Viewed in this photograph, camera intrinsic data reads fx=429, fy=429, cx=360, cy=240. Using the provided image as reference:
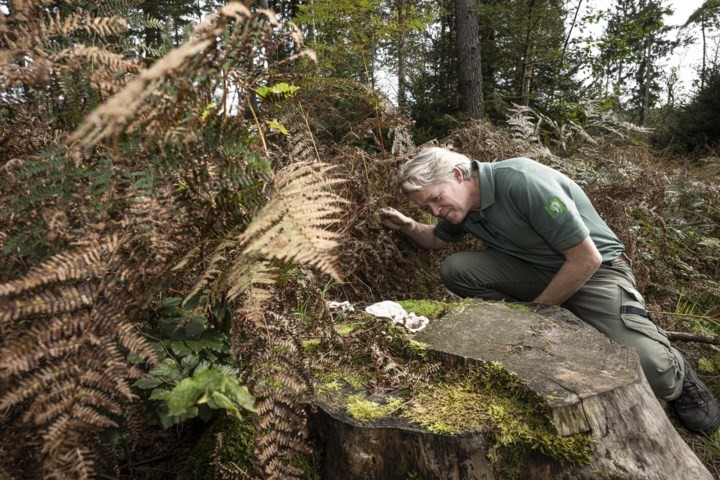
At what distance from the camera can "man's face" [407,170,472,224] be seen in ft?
10.6

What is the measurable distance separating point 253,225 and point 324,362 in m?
1.03

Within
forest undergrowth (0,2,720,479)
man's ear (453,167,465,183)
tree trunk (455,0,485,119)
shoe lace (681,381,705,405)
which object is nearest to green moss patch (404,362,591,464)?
forest undergrowth (0,2,720,479)

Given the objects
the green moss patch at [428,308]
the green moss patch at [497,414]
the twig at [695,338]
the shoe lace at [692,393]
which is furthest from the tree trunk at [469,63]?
the green moss patch at [497,414]

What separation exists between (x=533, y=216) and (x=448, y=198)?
62cm

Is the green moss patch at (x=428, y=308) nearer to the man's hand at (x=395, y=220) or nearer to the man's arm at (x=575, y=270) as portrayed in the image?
the man's arm at (x=575, y=270)

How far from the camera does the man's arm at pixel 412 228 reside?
142 inches

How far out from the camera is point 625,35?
9500mm

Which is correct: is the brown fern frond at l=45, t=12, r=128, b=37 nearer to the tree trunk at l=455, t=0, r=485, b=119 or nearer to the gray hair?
the gray hair

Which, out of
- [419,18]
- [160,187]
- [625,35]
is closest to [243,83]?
[160,187]

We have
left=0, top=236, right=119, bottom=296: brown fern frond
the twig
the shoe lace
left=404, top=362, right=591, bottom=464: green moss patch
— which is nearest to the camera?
left=0, top=236, right=119, bottom=296: brown fern frond

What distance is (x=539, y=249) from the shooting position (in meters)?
3.32

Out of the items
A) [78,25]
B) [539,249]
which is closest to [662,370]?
[539,249]

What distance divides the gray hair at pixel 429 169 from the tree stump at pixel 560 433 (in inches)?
59.6

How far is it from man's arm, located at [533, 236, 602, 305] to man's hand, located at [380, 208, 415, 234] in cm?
121
